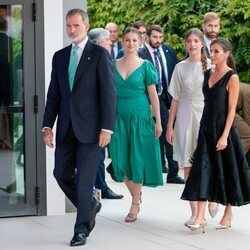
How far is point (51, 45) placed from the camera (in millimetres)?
8711

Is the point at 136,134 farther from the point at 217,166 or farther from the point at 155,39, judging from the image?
the point at 155,39

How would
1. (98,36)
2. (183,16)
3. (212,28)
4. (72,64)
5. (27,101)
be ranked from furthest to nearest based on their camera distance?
1. (183,16)
2. (212,28)
3. (98,36)
4. (27,101)
5. (72,64)

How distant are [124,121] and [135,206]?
0.84 metres

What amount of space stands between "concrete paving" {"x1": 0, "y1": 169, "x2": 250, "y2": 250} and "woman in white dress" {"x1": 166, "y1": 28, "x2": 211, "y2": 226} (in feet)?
1.47

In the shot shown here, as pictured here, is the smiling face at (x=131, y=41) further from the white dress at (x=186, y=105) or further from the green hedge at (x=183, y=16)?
the green hedge at (x=183, y=16)

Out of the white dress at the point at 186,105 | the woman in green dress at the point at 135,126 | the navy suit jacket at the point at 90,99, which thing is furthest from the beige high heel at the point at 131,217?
the navy suit jacket at the point at 90,99

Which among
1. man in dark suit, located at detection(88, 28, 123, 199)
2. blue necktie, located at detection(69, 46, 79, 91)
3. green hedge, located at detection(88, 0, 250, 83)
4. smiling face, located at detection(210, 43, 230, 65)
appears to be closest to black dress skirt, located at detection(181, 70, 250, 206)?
smiling face, located at detection(210, 43, 230, 65)

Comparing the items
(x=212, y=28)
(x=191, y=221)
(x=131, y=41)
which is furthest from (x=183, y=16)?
(x=191, y=221)

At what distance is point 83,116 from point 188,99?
1.64 m

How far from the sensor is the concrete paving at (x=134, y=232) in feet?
24.7

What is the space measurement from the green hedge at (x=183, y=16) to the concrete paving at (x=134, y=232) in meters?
5.03

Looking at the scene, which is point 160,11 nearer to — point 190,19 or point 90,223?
point 190,19

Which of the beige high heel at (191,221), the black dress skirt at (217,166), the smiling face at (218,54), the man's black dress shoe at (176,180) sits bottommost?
the man's black dress shoe at (176,180)

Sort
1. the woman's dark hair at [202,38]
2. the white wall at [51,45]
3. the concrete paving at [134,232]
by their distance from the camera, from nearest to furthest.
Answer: the concrete paving at [134,232] < the woman's dark hair at [202,38] < the white wall at [51,45]
